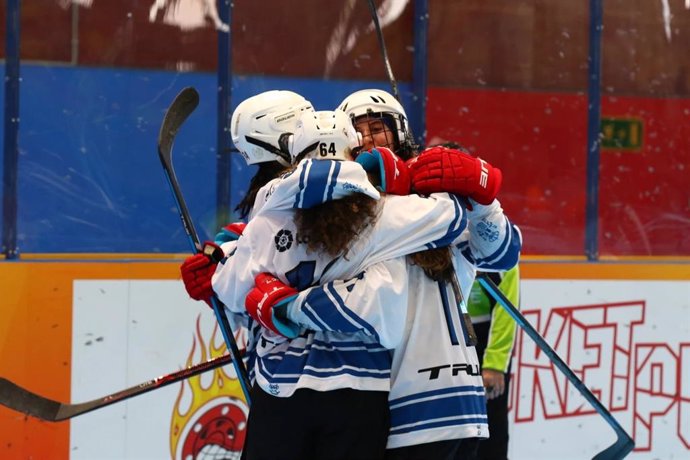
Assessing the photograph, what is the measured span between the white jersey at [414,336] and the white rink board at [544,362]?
203cm

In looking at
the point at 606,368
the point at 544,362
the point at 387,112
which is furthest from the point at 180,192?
the point at 606,368

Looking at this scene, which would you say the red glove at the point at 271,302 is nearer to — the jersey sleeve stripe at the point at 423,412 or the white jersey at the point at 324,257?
the white jersey at the point at 324,257

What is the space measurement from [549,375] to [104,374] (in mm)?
1761

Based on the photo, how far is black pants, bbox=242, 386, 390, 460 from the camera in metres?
1.97

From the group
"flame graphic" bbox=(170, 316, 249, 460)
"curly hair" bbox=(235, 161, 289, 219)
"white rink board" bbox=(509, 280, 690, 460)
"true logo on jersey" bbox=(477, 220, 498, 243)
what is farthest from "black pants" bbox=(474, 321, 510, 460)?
"true logo on jersey" bbox=(477, 220, 498, 243)

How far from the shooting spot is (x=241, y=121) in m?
2.56

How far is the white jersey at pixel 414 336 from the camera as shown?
1973 mm

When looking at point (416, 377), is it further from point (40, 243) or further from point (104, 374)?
point (40, 243)

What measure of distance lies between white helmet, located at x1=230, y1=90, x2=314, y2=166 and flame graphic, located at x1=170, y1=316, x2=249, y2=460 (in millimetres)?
1536

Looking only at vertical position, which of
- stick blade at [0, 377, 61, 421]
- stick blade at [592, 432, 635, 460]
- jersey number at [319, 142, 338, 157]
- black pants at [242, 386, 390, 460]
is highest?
jersey number at [319, 142, 338, 157]

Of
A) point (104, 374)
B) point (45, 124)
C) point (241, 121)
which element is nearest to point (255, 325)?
point (241, 121)

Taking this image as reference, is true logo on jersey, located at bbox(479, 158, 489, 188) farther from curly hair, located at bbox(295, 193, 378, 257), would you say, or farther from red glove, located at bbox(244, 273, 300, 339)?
red glove, located at bbox(244, 273, 300, 339)

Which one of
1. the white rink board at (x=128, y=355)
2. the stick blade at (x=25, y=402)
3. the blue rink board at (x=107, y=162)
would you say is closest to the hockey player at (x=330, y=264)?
the stick blade at (x=25, y=402)

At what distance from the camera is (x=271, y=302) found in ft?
6.51
